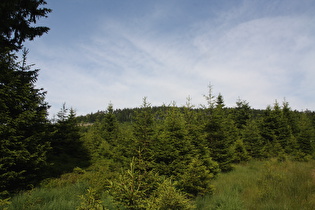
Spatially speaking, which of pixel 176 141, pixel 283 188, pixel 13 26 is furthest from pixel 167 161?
pixel 13 26

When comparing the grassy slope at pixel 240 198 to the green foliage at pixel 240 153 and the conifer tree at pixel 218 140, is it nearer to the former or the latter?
the conifer tree at pixel 218 140

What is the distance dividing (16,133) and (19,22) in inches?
233

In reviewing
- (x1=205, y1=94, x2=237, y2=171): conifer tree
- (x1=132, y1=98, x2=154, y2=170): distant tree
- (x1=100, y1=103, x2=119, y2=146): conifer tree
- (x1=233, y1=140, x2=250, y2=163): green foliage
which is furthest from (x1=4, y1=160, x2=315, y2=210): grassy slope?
(x1=100, y1=103, x2=119, y2=146): conifer tree

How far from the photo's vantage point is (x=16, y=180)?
7859 mm

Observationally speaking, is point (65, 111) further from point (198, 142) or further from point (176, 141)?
point (198, 142)

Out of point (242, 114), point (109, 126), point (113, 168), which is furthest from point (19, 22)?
point (242, 114)

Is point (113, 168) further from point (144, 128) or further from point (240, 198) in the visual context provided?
point (240, 198)

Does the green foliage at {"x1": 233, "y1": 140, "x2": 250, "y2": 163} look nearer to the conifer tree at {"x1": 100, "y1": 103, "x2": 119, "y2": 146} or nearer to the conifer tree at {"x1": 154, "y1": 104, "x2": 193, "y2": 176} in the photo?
the conifer tree at {"x1": 154, "y1": 104, "x2": 193, "y2": 176}

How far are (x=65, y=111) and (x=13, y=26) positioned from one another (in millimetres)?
9597

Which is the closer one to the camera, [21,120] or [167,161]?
[21,120]

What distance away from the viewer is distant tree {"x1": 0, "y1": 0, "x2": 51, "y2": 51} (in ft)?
25.5

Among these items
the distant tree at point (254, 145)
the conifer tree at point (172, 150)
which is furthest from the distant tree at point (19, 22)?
the distant tree at point (254, 145)

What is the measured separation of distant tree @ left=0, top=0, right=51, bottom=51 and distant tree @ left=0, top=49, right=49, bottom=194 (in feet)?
3.63

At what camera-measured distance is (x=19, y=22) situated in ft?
28.2
